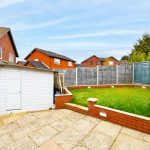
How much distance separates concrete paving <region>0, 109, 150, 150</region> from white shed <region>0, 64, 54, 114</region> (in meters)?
1.45

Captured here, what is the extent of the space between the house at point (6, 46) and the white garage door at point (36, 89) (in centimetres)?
1344

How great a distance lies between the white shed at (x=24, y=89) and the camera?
897 centimetres

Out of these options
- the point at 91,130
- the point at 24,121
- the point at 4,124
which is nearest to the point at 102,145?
the point at 91,130

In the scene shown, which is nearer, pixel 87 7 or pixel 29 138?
pixel 29 138

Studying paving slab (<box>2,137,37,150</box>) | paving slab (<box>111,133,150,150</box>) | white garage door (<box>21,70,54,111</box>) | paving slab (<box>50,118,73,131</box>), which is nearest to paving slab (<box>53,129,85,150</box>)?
paving slab (<box>50,118,73,131</box>)

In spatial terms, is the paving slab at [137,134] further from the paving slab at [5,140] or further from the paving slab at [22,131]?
the paving slab at [5,140]

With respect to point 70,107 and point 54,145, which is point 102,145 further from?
point 70,107

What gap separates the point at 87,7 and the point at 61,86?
5.87 meters

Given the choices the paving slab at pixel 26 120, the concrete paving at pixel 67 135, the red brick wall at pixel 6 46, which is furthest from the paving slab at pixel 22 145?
the red brick wall at pixel 6 46

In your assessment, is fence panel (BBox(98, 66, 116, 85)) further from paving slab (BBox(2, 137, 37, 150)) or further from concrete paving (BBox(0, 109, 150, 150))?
paving slab (BBox(2, 137, 37, 150))

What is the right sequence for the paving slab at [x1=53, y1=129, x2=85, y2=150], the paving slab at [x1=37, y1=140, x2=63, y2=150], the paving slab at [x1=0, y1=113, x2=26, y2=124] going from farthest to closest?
the paving slab at [x1=0, y1=113, x2=26, y2=124]
the paving slab at [x1=53, y1=129, x2=85, y2=150]
the paving slab at [x1=37, y1=140, x2=63, y2=150]

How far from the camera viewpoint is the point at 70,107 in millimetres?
9227

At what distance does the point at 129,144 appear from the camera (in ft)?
16.9

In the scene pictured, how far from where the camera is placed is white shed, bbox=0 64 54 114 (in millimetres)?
8969
